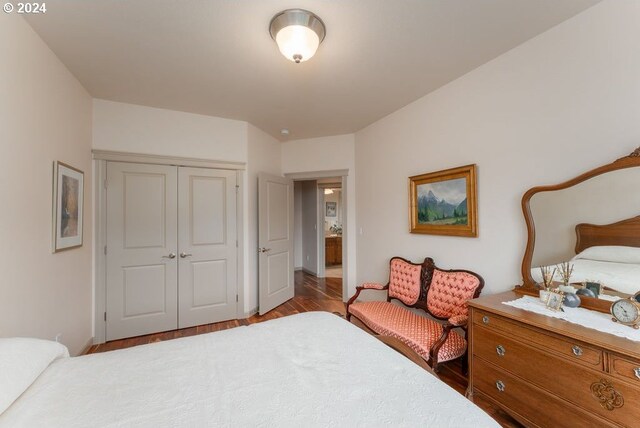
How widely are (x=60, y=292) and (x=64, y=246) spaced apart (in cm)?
38

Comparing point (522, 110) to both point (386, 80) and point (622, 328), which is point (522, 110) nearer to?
point (386, 80)

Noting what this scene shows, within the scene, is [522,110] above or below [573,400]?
above

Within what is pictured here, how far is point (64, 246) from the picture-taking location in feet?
7.48

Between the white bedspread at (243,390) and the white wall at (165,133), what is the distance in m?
2.49

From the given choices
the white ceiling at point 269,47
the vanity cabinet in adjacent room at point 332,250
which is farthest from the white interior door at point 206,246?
the vanity cabinet in adjacent room at point 332,250

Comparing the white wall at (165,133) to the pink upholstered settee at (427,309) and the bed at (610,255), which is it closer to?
the pink upholstered settee at (427,309)

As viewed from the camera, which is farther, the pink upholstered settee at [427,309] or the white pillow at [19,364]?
the pink upholstered settee at [427,309]

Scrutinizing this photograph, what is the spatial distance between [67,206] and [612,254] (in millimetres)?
3950

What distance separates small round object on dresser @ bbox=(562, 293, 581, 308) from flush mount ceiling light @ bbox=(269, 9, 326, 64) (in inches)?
87.4

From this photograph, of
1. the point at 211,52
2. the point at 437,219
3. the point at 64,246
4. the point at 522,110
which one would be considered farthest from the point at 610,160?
the point at 64,246

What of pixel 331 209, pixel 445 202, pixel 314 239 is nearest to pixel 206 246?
pixel 445 202

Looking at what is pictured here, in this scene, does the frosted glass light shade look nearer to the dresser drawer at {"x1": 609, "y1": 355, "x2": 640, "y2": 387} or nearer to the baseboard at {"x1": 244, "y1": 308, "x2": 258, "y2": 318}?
the dresser drawer at {"x1": 609, "y1": 355, "x2": 640, "y2": 387}

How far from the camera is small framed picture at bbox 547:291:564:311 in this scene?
161 centimetres

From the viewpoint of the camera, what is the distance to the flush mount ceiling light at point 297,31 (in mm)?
1703
